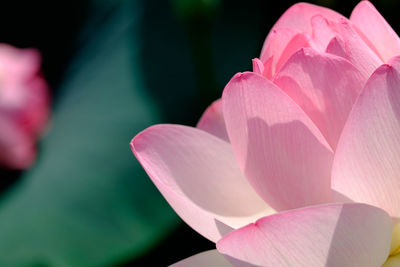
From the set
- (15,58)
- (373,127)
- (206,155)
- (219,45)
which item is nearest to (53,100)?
(15,58)

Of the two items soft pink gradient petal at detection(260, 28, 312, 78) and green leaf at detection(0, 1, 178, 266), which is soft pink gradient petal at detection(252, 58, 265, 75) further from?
green leaf at detection(0, 1, 178, 266)

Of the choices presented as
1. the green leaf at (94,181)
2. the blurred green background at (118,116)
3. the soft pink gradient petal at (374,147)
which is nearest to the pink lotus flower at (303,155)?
the soft pink gradient petal at (374,147)

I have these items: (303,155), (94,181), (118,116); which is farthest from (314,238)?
(118,116)

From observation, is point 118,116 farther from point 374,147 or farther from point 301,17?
point 374,147

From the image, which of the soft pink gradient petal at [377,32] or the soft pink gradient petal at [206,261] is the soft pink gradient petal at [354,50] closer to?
the soft pink gradient petal at [377,32]

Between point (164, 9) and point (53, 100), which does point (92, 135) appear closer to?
point (53, 100)
